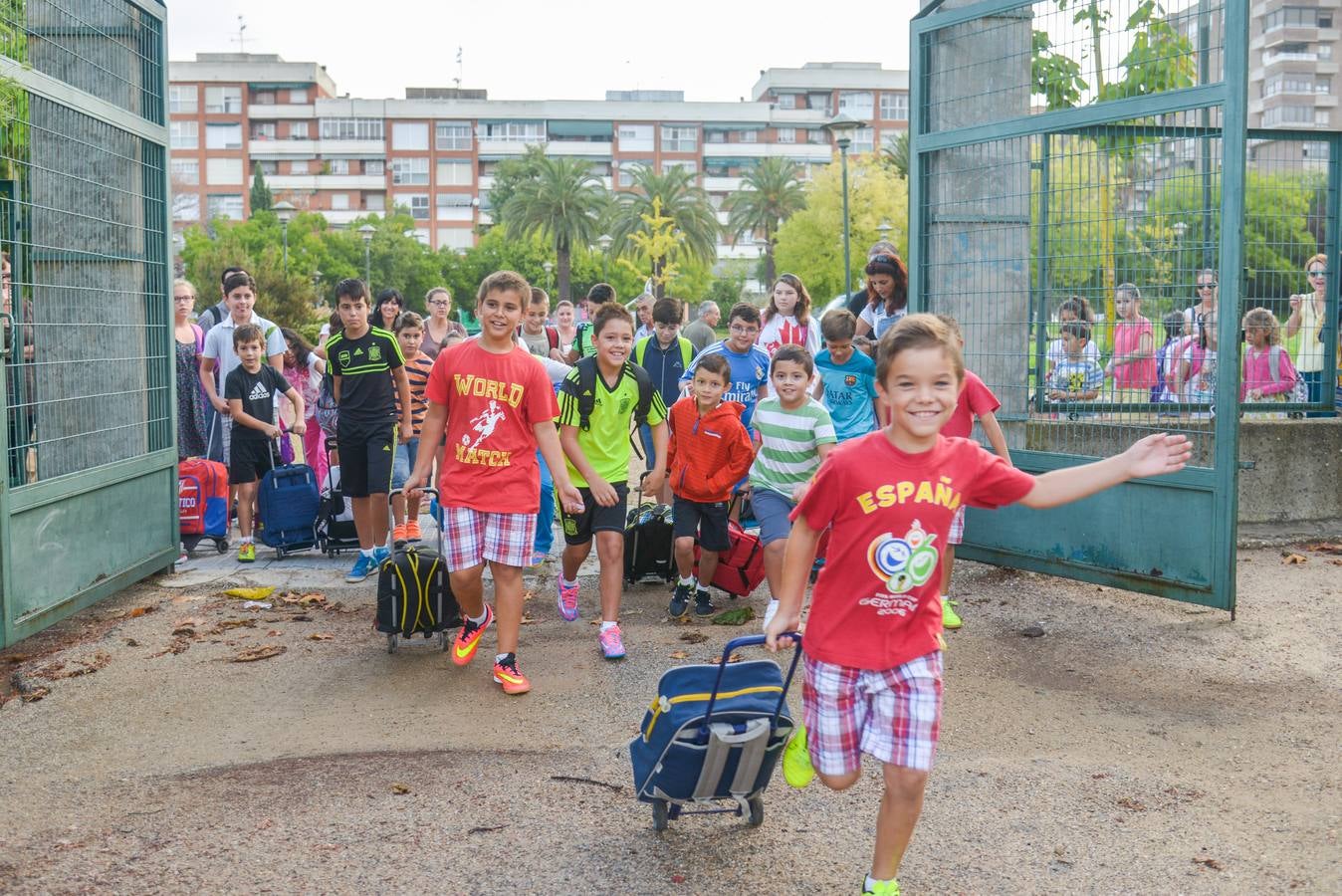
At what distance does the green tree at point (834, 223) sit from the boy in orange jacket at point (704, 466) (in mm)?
54149

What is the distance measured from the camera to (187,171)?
100 m

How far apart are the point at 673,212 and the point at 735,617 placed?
210 feet

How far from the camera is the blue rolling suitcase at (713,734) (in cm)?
411

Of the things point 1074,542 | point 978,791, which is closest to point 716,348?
point 1074,542

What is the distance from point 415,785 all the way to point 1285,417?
827 cm

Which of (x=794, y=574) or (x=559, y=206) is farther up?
(x=559, y=206)

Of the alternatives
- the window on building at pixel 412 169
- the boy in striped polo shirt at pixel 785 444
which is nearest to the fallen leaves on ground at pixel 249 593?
the boy in striped polo shirt at pixel 785 444

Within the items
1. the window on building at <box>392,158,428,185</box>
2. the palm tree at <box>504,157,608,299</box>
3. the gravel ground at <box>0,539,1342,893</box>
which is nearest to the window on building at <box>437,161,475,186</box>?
the window on building at <box>392,158,428,185</box>

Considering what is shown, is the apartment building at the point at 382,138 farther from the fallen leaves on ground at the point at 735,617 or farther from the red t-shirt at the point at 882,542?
the red t-shirt at the point at 882,542

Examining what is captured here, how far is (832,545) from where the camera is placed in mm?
3791

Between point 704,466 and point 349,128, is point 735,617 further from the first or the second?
point 349,128

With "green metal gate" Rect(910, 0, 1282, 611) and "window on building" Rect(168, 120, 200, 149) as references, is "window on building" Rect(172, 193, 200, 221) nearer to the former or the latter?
"window on building" Rect(168, 120, 200, 149)

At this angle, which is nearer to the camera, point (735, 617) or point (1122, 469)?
point (1122, 469)

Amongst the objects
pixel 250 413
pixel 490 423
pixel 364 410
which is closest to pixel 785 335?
pixel 364 410
